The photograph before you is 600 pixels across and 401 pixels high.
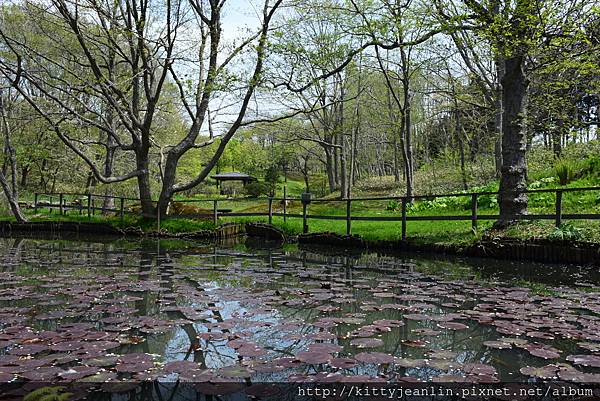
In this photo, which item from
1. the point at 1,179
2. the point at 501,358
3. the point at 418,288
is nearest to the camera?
the point at 501,358

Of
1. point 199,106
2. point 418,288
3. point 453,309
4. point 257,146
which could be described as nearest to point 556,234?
point 418,288

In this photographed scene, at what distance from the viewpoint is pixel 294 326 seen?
11.8ft

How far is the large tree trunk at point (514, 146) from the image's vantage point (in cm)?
930

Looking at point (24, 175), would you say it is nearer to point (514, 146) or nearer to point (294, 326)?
point (514, 146)

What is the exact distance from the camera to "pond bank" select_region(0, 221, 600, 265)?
7773 millimetres

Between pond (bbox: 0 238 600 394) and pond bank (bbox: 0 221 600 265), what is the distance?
3.68 feet

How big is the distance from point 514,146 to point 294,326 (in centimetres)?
782

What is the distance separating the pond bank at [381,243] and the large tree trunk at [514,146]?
848 millimetres

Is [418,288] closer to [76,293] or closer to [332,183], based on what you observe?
[76,293]

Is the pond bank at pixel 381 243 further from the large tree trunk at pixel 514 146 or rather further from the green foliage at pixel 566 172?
the green foliage at pixel 566 172

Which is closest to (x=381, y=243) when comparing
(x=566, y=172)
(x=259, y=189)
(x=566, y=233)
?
(x=566, y=233)

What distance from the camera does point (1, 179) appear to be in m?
17.0

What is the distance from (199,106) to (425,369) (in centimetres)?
1319

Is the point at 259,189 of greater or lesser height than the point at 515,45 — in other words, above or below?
below
